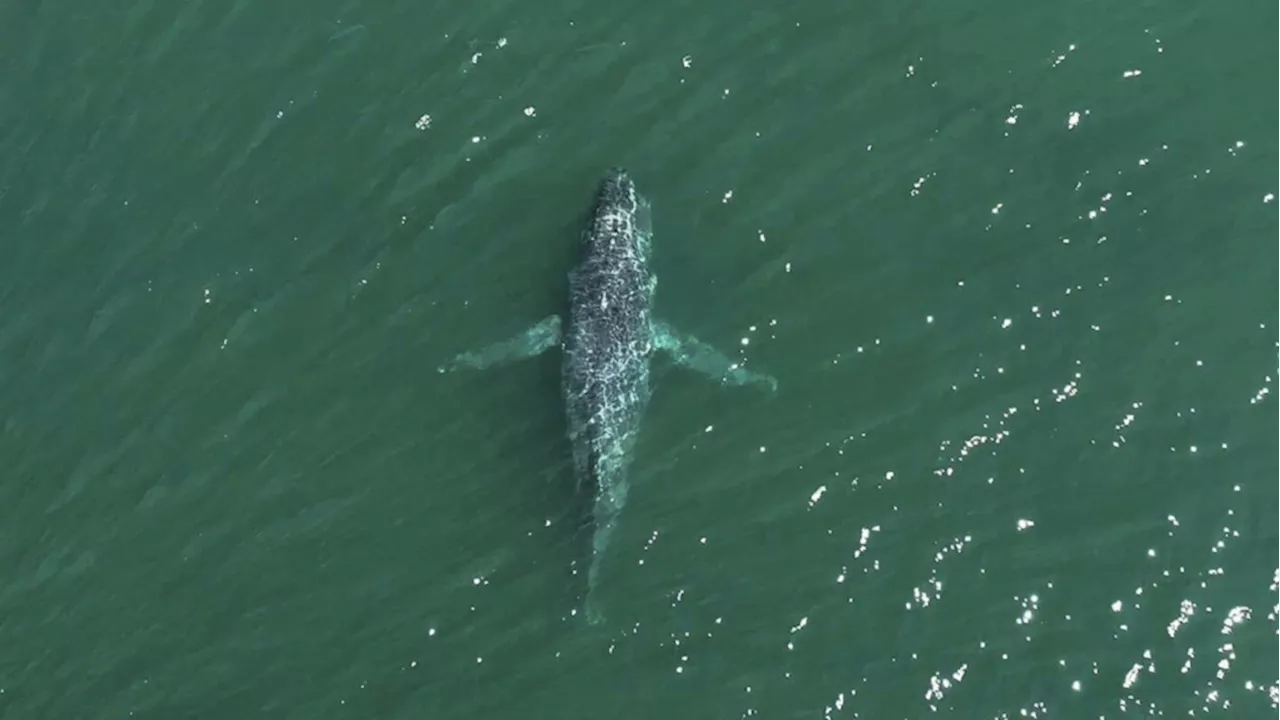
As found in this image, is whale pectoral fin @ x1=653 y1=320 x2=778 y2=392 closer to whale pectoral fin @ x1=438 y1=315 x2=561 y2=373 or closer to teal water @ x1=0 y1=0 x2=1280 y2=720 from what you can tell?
teal water @ x1=0 y1=0 x2=1280 y2=720

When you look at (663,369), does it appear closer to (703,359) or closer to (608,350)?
(703,359)

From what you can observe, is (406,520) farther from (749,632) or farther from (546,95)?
(546,95)

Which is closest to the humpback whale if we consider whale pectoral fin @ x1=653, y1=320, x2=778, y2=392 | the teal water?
whale pectoral fin @ x1=653, y1=320, x2=778, y2=392

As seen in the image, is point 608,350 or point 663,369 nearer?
point 608,350

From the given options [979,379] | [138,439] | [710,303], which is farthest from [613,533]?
[138,439]

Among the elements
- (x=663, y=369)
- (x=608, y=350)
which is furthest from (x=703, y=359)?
(x=608, y=350)

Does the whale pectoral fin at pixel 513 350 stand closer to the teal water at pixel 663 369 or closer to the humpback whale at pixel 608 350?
the humpback whale at pixel 608 350
